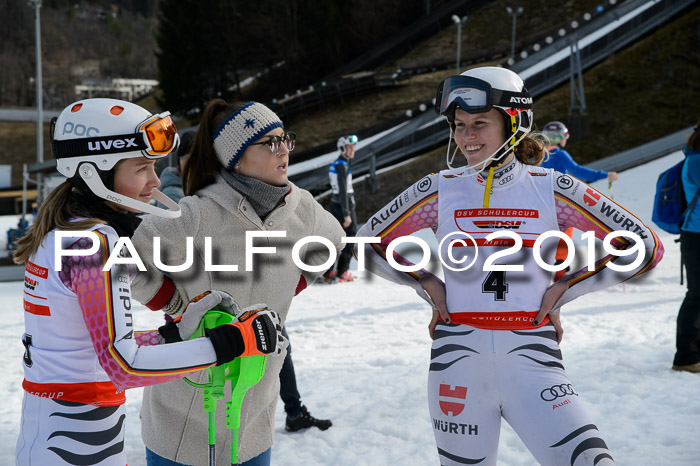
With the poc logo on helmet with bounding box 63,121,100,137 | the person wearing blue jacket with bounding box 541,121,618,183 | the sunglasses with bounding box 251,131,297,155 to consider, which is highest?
the person wearing blue jacket with bounding box 541,121,618,183

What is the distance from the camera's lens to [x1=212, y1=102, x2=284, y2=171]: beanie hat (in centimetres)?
296

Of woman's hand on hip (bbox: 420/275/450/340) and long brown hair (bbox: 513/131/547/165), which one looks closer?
woman's hand on hip (bbox: 420/275/450/340)

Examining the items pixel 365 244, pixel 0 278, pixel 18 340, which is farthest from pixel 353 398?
pixel 0 278

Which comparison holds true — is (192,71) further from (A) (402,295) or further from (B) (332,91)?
(A) (402,295)

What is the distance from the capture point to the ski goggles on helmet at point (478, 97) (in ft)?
10.2

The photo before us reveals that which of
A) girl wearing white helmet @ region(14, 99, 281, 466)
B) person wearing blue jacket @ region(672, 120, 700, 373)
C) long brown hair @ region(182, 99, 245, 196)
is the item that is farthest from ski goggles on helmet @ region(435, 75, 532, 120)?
person wearing blue jacket @ region(672, 120, 700, 373)

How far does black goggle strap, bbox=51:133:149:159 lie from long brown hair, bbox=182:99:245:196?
602 millimetres

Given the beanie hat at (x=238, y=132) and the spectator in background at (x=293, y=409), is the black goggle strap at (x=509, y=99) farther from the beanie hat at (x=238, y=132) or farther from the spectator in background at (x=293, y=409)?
the spectator in background at (x=293, y=409)

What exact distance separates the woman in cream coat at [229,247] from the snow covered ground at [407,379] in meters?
2.31

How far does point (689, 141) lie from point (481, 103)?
4.21 meters

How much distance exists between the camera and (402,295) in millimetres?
11047

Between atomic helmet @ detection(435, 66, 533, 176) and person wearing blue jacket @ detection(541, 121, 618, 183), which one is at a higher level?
person wearing blue jacket @ detection(541, 121, 618, 183)

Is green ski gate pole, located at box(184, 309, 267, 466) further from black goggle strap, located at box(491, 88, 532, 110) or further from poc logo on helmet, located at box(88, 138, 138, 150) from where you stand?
black goggle strap, located at box(491, 88, 532, 110)

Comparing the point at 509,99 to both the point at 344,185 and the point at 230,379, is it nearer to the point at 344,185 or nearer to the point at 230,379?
the point at 230,379
